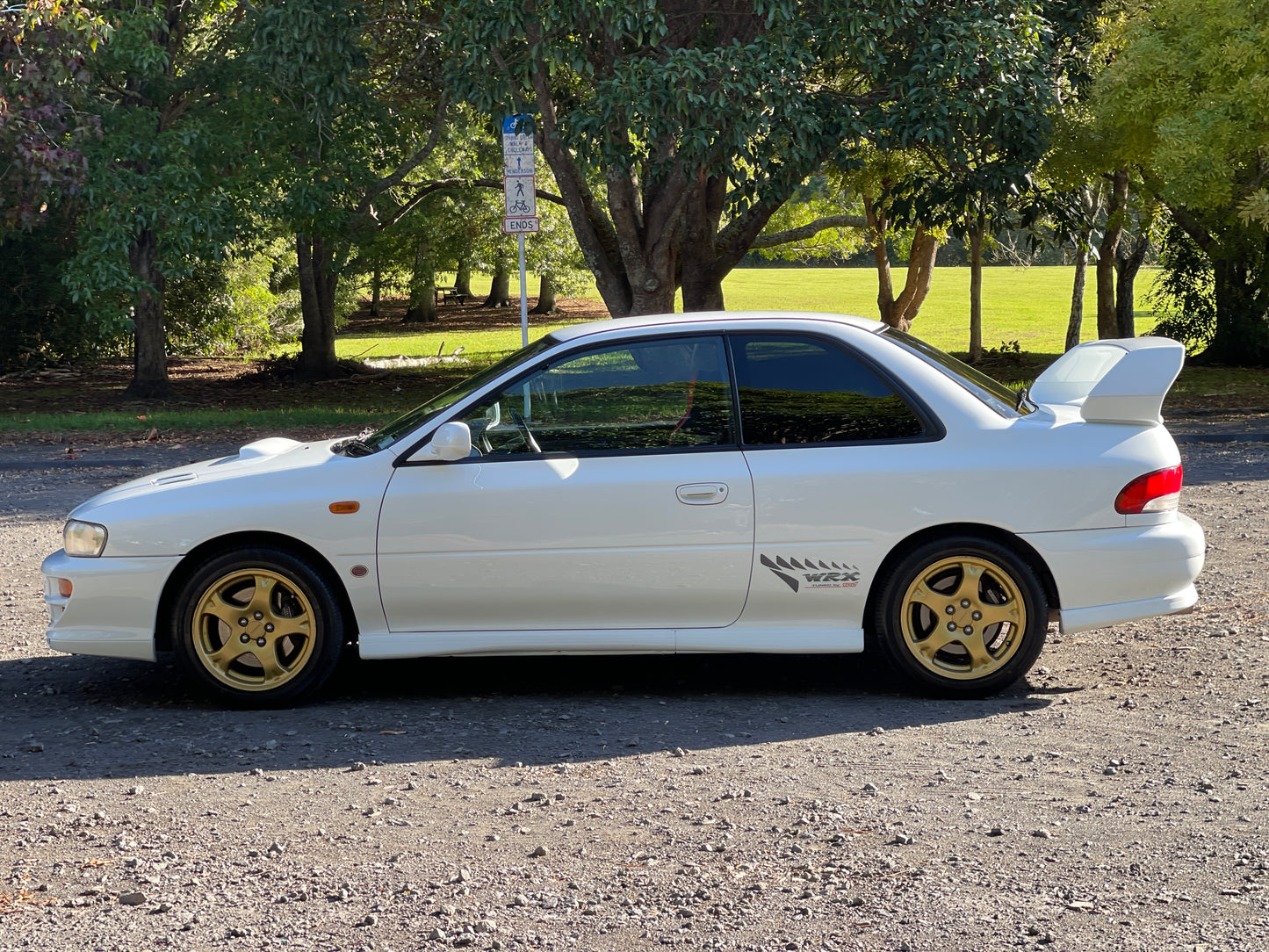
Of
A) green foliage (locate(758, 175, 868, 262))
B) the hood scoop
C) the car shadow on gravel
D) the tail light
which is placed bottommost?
the car shadow on gravel

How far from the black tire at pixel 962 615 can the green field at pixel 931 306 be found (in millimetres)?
20282

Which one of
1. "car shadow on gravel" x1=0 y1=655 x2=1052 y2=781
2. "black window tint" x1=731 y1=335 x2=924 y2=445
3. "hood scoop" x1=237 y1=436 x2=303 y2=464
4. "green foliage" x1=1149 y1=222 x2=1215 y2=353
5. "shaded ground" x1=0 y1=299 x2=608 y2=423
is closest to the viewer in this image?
"car shadow on gravel" x1=0 y1=655 x2=1052 y2=781

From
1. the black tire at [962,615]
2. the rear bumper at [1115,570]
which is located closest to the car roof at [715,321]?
the black tire at [962,615]

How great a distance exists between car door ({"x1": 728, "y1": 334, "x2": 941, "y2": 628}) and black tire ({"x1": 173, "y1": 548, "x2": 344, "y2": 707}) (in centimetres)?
183

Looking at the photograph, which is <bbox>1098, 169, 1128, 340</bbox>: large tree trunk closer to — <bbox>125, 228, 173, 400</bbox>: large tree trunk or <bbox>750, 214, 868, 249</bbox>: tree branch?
<bbox>750, 214, 868, 249</bbox>: tree branch

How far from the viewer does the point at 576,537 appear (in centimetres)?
568

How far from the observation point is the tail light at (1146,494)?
574 cm

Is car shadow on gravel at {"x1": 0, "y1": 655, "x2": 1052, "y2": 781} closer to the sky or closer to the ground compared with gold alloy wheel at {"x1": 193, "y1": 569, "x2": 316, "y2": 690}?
closer to the ground

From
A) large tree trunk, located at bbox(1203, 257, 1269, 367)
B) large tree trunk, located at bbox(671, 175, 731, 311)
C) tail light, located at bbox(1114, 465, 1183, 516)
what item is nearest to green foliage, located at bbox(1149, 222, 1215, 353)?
large tree trunk, located at bbox(1203, 257, 1269, 367)

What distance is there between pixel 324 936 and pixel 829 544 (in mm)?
2819

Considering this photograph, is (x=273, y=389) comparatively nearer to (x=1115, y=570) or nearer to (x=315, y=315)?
(x=315, y=315)

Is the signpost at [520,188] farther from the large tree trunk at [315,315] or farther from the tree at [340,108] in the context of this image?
the large tree trunk at [315,315]

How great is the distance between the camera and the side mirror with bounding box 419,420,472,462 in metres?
5.67

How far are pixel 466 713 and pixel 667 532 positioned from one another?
1.15 m
